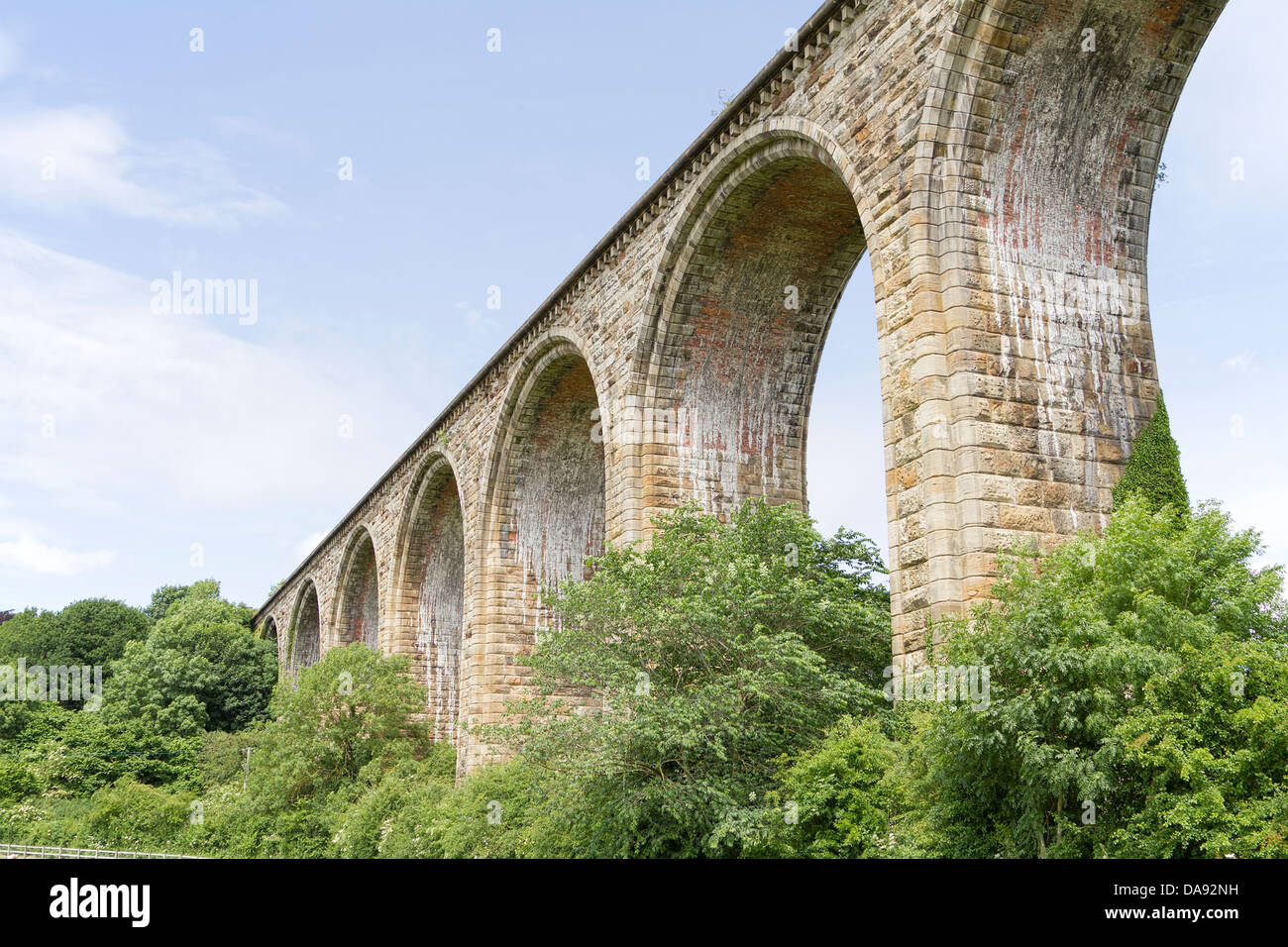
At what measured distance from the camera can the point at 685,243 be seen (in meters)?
16.9

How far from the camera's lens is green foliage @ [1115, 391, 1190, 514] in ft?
34.0

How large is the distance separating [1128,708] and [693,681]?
18.4 feet

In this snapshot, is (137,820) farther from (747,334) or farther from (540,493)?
(747,334)

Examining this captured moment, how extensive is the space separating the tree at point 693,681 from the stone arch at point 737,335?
3939 millimetres

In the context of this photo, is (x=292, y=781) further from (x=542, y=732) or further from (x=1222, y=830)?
(x=1222, y=830)

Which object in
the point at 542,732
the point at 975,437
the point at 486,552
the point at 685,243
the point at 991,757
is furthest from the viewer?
the point at 486,552

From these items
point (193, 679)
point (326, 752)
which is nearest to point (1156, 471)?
point (326, 752)

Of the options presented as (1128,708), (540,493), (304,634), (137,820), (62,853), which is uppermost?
(540,493)

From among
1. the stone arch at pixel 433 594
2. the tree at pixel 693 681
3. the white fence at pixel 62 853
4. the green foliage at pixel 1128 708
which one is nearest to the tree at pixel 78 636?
the white fence at pixel 62 853

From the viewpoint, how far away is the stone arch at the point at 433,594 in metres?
31.0

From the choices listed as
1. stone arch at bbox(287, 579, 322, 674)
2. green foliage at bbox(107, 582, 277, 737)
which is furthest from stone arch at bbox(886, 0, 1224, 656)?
stone arch at bbox(287, 579, 322, 674)

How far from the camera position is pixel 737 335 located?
58.1 feet

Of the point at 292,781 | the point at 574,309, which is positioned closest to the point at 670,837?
the point at 574,309
